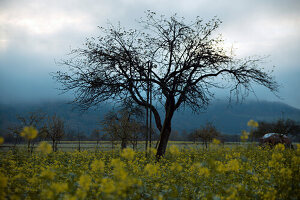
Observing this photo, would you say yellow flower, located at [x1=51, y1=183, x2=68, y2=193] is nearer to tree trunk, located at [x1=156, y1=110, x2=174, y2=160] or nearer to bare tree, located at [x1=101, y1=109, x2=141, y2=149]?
tree trunk, located at [x1=156, y1=110, x2=174, y2=160]

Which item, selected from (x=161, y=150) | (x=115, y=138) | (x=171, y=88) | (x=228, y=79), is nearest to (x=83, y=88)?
(x=171, y=88)

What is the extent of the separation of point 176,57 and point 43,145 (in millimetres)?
9814

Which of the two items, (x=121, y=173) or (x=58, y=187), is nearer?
(x=121, y=173)

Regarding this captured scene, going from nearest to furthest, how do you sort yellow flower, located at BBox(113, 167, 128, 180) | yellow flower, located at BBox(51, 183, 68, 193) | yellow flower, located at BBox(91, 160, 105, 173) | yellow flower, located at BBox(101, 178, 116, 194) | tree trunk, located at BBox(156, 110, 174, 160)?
yellow flower, located at BBox(101, 178, 116, 194) < yellow flower, located at BBox(113, 167, 128, 180) < yellow flower, located at BBox(51, 183, 68, 193) < yellow flower, located at BBox(91, 160, 105, 173) < tree trunk, located at BBox(156, 110, 174, 160)

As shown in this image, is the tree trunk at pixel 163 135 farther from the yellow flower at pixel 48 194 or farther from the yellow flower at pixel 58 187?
the yellow flower at pixel 48 194

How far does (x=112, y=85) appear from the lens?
442 inches

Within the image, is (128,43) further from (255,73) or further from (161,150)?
(255,73)

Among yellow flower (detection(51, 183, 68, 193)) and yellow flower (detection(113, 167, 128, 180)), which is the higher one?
yellow flower (detection(113, 167, 128, 180))

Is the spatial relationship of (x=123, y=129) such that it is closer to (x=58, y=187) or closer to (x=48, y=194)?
(x=58, y=187)

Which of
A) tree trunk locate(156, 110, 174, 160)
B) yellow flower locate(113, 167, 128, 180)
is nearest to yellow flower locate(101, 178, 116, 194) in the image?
yellow flower locate(113, 167, 128, 180)

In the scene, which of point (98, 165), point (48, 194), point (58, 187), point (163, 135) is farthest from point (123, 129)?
point (48, 194)

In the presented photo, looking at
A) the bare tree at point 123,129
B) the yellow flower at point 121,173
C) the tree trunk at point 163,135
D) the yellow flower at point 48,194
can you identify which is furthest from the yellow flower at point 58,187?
the bare tree at point 123,129


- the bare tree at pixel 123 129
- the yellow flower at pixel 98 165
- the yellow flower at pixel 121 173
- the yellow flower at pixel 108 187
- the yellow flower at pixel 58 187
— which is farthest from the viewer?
the bare tree at pixel 123 129

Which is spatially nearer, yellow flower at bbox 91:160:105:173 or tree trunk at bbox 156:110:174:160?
yellow flower at bbox 91:160:105:173
